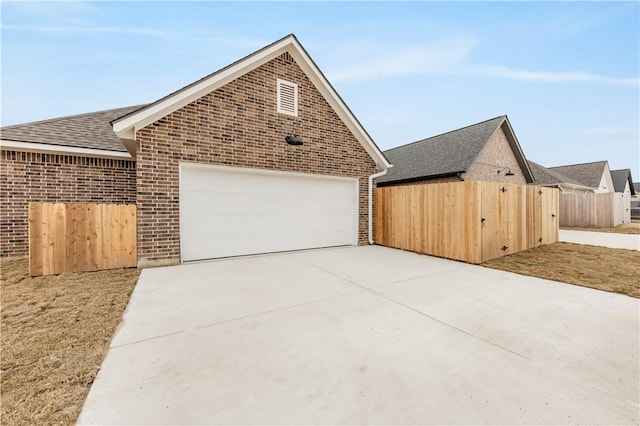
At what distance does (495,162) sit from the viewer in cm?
1305

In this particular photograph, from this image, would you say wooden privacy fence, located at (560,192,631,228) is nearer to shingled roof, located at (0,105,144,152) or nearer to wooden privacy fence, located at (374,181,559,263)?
wooden privacy fence, located at (374,181,559,263)

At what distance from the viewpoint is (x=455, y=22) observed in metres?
9.76

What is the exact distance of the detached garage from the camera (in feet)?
18.7

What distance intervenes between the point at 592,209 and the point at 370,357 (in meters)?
20.7

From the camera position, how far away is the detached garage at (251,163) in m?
5.70

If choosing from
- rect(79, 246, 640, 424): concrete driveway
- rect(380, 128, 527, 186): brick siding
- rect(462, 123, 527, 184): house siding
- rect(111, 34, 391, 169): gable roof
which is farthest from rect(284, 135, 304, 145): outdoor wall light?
rect(462, 123, 527, 184): house siding

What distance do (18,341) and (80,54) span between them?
1327 cm

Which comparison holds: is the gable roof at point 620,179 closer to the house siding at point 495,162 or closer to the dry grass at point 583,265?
the house siding at point 495,162

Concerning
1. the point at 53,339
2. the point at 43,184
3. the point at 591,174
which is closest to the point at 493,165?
the point at 53,339

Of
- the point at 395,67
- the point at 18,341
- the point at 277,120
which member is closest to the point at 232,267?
the point at 18,341

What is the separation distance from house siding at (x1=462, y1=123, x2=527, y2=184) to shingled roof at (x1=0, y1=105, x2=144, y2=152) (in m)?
13.3

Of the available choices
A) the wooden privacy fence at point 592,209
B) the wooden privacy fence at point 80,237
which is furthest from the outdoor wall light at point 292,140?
the wooden privacy fence at point 592,209

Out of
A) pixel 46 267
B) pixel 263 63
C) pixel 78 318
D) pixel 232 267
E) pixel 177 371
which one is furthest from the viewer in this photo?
pixel 263 63

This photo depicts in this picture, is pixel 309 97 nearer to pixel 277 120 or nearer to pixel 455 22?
pixel 277 120
